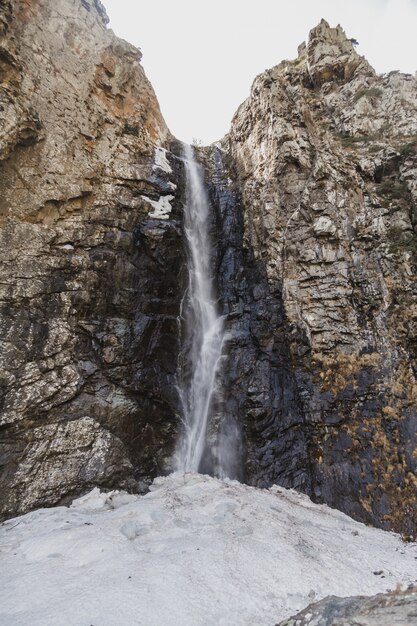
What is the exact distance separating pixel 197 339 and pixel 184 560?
726cm

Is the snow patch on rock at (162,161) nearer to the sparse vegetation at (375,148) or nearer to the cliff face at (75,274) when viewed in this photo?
the cliff face at (75,274)

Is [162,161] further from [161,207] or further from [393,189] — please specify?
[393,189]

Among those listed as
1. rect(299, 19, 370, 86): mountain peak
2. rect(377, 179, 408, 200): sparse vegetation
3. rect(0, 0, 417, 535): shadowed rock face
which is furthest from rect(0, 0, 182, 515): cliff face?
rect(299, 19, 370, 86): mountain peak

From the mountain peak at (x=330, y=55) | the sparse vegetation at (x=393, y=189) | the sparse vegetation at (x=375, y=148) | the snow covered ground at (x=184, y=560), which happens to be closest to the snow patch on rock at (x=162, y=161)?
the sparse vegetation at (x=375, y=148)

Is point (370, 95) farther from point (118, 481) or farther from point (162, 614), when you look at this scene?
point (162, 614)

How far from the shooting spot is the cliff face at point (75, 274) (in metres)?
8.16

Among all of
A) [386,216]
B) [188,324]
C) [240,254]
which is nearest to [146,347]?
[188,324]

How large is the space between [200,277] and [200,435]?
564 cm

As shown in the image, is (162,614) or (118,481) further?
(118,481)

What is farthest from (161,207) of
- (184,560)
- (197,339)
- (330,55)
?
(330,55)

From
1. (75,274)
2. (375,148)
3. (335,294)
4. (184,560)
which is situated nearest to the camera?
(184,560)

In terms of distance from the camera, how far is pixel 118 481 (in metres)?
8.25

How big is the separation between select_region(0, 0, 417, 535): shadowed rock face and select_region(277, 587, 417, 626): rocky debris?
5.14 metres

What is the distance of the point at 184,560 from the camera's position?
500 centimetres
